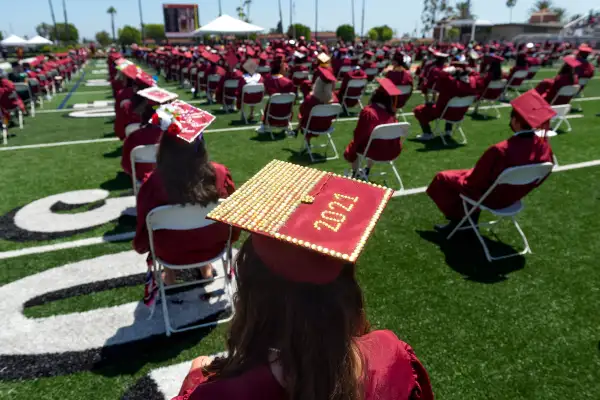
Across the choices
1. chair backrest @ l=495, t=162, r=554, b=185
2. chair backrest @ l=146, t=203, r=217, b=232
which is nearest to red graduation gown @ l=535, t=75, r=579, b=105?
chair backrest @ l=495, t=162, r=554, b=185

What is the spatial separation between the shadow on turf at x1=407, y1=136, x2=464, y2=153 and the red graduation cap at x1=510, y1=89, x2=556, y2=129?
4074 millimetres

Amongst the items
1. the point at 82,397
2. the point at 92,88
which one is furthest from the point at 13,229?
the point at 92,88

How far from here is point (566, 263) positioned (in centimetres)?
401

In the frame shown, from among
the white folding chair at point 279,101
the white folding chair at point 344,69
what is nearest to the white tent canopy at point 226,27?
the white folding chair at point 344,69

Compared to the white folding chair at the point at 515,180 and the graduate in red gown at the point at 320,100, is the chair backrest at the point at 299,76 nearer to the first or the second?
the graduate in red gown at the point at 320,100

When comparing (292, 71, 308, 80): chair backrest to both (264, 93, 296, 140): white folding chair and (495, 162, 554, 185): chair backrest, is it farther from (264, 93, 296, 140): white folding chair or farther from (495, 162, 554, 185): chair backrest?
(495, 162, 554, 185): chair backrest

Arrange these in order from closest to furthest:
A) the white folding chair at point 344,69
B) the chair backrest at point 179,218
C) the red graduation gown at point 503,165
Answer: the chair backrest at point 179,218, the red graduation gown at point 503,165, the white folding chair at point 344,69

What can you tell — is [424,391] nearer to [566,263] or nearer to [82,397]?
[82,397]

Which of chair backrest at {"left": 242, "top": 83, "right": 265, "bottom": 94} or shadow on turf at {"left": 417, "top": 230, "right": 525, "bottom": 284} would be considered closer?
shadow on turf at {"left": 417, "top": 230, "right": 525, "bottom": 284}

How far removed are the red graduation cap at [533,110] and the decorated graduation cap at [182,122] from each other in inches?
114

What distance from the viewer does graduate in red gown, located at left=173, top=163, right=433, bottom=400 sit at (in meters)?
1.05

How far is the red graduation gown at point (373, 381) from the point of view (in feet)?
3.50

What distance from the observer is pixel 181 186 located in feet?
9.68

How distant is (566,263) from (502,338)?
1528 millimetres
